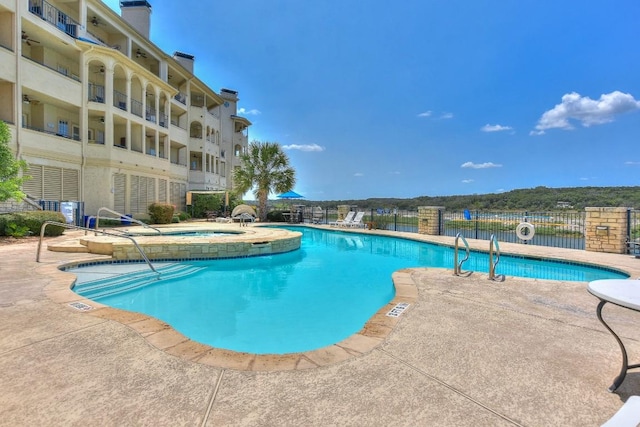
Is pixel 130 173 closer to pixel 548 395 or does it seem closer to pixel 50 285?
pixel 50 285

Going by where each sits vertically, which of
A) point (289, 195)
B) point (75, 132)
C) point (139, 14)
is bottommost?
point (289, 195)

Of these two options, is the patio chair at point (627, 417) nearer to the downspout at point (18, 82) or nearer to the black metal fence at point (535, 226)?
the black metal fence at point (535, 226)

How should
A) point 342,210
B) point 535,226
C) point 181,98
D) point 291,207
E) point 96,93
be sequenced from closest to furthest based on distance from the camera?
point 535,226 < point 96,93 < point 342,210 < point 291,207 < point 181,98

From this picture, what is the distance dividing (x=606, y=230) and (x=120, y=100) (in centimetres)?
2331

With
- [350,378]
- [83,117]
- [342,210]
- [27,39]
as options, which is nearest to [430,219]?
[342,210]

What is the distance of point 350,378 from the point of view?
2502mm

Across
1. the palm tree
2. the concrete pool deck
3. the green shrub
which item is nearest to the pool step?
the concrete pool deck

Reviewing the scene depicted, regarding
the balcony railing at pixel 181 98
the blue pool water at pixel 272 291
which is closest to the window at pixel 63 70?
the balcony railing at pixel 181 98

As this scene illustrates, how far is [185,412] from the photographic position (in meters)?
2.04

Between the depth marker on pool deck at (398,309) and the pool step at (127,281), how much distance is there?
16.9 ft

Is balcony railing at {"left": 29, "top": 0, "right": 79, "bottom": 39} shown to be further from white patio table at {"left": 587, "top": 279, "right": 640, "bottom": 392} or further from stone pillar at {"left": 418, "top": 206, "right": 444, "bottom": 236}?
white patio table at {"left": 587, "top": 279, "right": 640, "bottom": 392}

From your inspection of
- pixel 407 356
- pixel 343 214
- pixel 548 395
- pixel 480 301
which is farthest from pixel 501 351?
pixel 343 214

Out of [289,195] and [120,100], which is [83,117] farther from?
[289,195]

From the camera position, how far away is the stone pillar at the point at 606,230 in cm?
992
